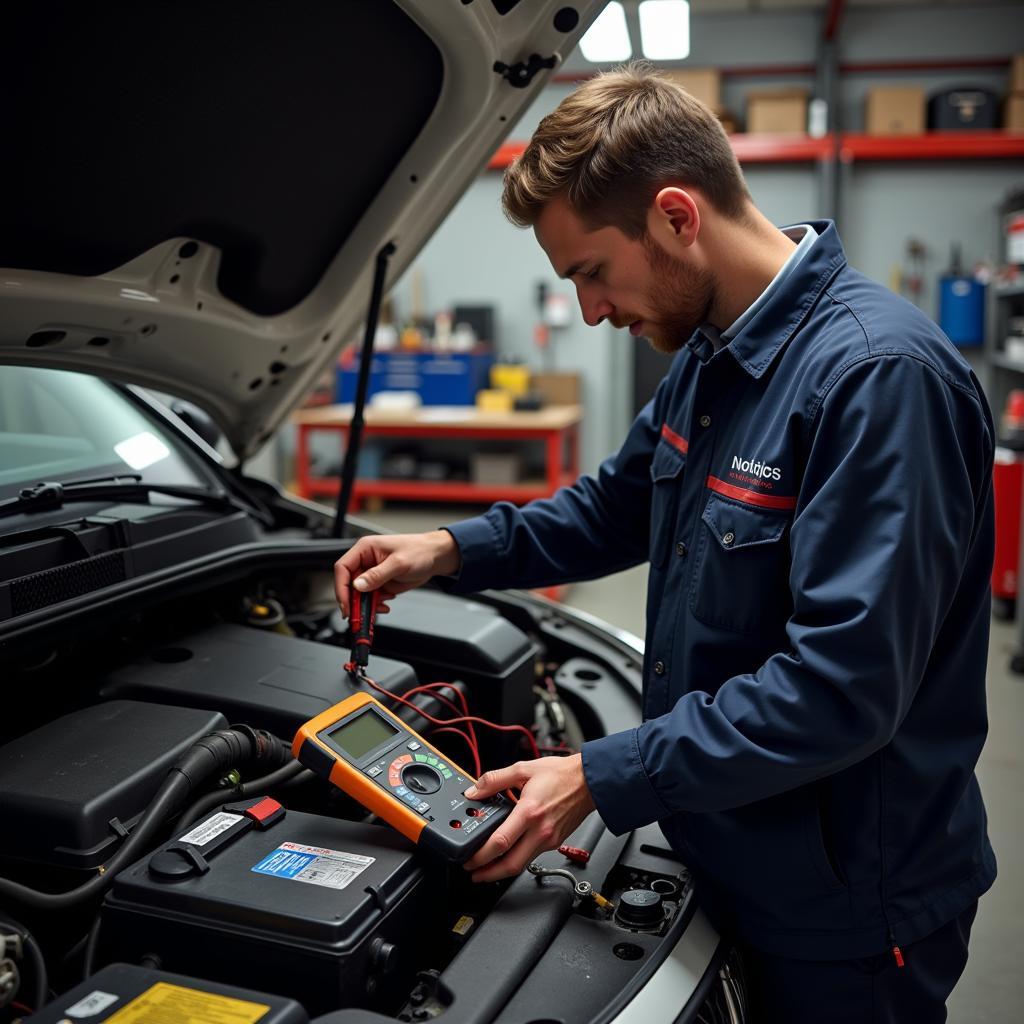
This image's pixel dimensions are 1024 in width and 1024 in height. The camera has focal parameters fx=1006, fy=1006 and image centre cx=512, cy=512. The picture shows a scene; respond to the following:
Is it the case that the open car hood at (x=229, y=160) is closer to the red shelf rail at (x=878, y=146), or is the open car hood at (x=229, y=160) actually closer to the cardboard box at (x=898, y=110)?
the red shelf rail at (x=878, y=146)

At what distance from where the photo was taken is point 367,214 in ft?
5.44

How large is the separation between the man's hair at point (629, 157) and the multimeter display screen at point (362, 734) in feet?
2.10

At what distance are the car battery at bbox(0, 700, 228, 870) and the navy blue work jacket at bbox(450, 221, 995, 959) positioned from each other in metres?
0.48

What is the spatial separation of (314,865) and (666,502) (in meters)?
0.61

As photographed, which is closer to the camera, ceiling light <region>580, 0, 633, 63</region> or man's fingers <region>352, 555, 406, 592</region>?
man's fingers <region>352, 555, 406, 592</region>

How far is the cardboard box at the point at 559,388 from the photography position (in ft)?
23.0

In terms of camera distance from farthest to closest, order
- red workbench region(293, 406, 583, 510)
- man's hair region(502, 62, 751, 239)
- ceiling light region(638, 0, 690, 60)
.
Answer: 1. ceiling light region(638, 0, 690, 60)
2. red workbench region(293, 406, 583, 510)
3. man's hair region(502, 62, 751, 239)

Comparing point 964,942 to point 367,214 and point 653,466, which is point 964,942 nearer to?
point 653,466

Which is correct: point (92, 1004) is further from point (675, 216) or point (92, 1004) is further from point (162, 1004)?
point (675, 216)

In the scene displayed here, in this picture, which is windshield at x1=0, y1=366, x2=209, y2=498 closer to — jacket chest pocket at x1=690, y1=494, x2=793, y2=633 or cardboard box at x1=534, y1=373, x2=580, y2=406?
jacket chest pocket at x1=690, y1=494, x2=793, y2=633

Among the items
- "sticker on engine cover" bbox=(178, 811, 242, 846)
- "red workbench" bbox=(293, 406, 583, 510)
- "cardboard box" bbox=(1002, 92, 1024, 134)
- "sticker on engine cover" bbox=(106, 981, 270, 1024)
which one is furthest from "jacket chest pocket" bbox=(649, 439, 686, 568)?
"cardboard box" bbox=(1002, 92, 1024, 134)

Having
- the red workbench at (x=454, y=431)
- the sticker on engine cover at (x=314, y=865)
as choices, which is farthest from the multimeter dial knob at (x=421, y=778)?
the red workbench at (x=454, y=431)

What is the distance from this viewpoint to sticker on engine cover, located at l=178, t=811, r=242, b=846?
1027 millimetres

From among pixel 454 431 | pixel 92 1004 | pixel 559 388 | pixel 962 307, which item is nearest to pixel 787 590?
pixel 92 1004
